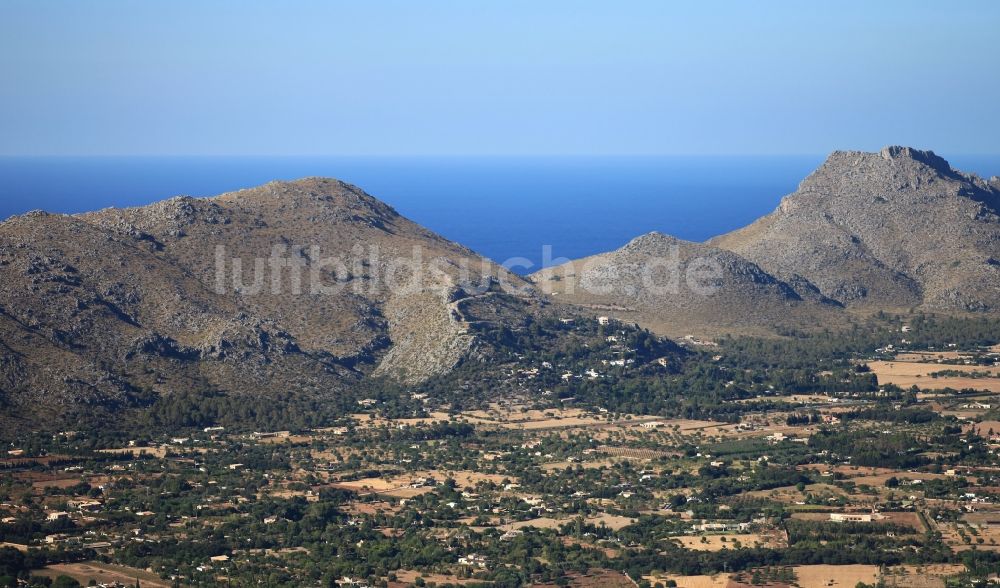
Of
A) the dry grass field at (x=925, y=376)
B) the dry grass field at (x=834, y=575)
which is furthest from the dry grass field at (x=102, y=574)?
the dry grass field at (x=925, y=376)

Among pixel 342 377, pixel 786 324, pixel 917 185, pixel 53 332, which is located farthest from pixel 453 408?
pixel 917 185

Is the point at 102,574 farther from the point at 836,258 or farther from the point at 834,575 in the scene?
the point at 836,258

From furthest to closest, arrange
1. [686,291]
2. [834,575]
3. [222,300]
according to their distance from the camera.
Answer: [686,291], [222,300], [834,575]

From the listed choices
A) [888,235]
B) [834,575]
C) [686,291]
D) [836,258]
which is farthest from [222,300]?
[888,235]

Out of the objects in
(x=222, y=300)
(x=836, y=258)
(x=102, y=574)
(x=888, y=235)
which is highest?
(x=888, y=235)

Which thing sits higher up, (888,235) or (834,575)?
(888,235)

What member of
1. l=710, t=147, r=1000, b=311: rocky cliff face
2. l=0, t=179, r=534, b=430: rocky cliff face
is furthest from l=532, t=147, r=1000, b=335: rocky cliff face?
l=0, t=179, r=534, b=430: rocky cliff face
